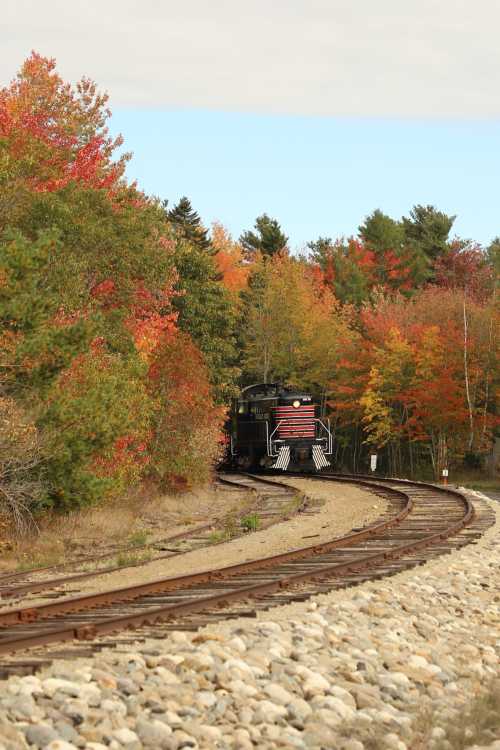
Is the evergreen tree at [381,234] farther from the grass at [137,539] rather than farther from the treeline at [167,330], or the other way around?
the grass at [137,539]

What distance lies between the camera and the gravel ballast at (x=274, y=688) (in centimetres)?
691

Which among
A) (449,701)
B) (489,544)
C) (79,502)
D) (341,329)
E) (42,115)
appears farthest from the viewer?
(341,329)

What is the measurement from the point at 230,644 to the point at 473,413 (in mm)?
46853

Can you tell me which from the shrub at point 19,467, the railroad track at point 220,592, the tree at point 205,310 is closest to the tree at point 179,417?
the tree at point 205,310

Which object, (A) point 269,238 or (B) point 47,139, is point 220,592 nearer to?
(B) point 47,139

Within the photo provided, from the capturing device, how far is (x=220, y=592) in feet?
43.7

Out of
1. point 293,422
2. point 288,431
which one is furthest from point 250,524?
point 293,422

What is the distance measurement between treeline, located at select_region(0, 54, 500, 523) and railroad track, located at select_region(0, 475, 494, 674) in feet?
21.8

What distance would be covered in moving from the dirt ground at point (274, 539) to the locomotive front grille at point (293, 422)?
40.4 ft

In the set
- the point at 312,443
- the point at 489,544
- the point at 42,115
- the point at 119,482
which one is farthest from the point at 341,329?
the point at 489,544

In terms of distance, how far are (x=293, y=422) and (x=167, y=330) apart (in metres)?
9.20

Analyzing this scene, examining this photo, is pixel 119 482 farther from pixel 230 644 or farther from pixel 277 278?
pixel 277 278

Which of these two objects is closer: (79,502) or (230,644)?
(230,644)

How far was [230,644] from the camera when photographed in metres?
9.38
